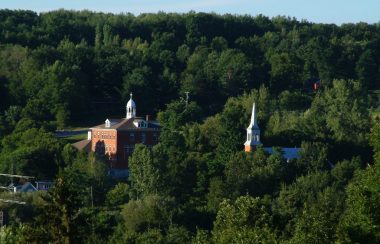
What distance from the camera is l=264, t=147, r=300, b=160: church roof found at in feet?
221

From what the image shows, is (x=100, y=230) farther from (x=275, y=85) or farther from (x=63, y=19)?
(x=63, y=19)

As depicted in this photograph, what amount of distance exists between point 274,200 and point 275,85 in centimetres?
3515

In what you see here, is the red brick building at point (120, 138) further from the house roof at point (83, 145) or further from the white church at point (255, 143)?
the white church at point (255, 143)

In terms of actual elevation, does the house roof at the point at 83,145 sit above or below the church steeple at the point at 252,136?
below

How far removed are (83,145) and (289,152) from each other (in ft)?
31.7

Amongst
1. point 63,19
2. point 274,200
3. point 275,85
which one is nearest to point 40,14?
point 63,19

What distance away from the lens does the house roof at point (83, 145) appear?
6931 centimetres

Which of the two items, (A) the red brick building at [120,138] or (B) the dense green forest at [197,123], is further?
(A) the red brick building at [120,138]

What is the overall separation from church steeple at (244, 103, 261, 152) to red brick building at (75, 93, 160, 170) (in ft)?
14.9

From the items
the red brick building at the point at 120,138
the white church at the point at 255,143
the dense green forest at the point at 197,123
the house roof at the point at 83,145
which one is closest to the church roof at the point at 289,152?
the white church at the point at 255,143

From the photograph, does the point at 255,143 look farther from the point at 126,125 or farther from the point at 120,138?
the point at 120,138

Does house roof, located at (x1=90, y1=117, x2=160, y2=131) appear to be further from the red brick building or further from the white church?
the white church

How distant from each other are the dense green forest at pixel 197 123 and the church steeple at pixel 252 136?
0.48 metres

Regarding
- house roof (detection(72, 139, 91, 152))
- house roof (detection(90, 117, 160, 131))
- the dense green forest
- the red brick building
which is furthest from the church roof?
house roof (detection(72, 139, 91, 152))
